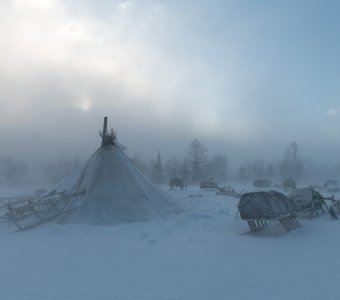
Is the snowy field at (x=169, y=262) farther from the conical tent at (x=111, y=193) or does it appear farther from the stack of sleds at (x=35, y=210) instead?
the conical tent at (x=111, y=193)

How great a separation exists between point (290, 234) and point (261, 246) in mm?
2815

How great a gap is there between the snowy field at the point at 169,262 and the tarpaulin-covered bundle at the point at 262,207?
798mm

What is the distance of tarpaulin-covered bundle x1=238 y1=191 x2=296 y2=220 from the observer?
54.3 ft

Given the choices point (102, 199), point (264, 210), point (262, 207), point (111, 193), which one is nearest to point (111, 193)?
point (111, 193)

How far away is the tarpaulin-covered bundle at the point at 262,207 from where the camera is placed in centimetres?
1655

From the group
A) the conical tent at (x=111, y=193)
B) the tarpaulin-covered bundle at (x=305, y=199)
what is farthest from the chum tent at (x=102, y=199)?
the tarpaulin-covered bundle at (x=305, y=199)

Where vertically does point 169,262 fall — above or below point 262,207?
below

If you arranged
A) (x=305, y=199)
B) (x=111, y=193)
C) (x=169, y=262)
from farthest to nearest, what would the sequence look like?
(x=305, y=199)
(x=111, y=193)
(x=169, y=262)

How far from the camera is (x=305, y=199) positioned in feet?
70.4

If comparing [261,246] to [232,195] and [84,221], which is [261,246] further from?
[232,195]

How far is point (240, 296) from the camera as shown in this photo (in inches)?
333

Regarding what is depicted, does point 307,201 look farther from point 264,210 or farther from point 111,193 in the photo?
point 111,193

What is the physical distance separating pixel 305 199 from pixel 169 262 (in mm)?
12314

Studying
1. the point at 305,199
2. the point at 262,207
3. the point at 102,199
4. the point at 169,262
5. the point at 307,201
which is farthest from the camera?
the point at 305,199
